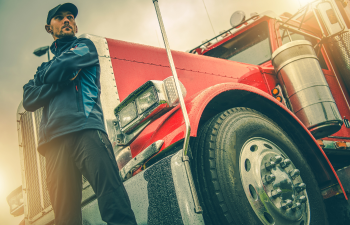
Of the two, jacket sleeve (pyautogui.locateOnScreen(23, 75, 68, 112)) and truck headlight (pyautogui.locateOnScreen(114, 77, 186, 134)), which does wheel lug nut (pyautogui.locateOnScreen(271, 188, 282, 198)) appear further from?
jacket sleeve (pyautogui.locateOnScreen(23, 75, 68, 112))

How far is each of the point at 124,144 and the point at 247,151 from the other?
2.42 ft

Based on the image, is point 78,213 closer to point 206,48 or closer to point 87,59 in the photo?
point 87,59

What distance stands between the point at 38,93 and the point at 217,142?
1.04 metres

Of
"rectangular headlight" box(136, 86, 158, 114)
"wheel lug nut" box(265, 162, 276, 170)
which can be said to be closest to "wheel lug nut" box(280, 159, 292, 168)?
"wheel lug nut" box(265, 162, 276, 170)

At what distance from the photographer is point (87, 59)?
1435 mm

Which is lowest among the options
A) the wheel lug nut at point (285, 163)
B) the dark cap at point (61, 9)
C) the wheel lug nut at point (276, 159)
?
the wheel lug nut at point (285, 163)

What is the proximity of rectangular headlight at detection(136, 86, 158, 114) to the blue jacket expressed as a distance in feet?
0.72

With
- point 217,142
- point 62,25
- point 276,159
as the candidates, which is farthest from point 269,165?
point 62,25

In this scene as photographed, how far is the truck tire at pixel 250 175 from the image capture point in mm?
1227

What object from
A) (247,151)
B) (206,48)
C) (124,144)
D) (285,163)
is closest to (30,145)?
(124,144)

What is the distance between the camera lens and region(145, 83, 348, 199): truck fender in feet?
4.67

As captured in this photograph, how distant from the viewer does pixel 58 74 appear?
1.32 meters

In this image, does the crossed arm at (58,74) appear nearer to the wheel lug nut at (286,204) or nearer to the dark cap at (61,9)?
the dark cap at (61,9)

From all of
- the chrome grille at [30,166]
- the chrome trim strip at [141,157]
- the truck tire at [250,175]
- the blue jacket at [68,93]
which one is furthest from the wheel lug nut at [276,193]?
the chrome grille at [30,166]
